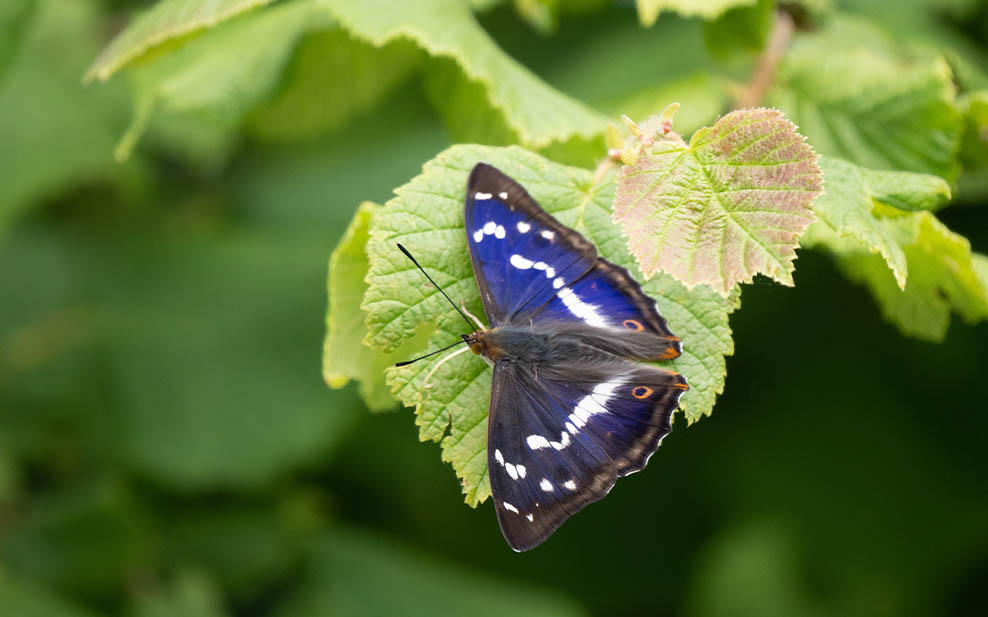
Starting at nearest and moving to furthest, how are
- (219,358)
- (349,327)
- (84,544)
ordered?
1. (349,327)
2. (84,544)
3. (219,358)

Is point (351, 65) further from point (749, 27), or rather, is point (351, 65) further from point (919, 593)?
point (919, 593)

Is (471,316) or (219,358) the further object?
(219,358)

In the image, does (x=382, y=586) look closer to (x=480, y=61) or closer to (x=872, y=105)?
(x=480, y=61)

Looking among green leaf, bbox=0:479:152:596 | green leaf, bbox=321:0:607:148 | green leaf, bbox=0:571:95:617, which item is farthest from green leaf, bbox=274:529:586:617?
green leaf, bbox=321:0:607:148

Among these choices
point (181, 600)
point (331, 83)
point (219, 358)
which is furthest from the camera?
point (219, 358)

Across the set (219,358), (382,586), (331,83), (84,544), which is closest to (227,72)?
(331,83)
